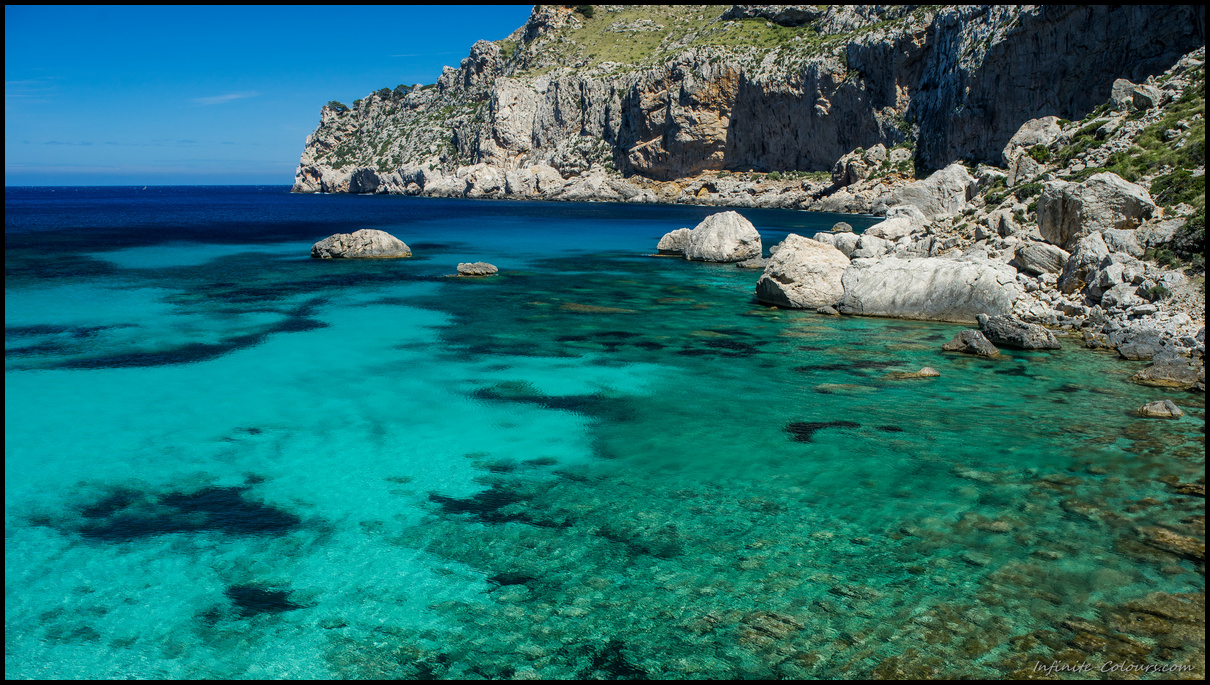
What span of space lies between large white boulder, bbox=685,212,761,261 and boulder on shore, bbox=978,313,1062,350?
19921 mm

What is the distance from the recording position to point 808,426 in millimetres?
13195

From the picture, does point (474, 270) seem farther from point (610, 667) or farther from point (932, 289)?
point (610, 667)

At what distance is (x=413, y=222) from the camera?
75.1 m

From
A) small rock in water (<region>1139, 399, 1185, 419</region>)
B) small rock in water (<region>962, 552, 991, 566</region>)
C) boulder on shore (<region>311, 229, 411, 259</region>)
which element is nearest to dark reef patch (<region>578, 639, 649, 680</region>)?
small rock in water (<region>962, 552, 991, 566</region>)

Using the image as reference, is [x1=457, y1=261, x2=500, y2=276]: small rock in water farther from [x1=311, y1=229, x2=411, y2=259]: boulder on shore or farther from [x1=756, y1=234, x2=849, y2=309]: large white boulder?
[x1=756, y1=234, x2=849, y2=309]: large white boulder

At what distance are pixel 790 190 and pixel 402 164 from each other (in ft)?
350

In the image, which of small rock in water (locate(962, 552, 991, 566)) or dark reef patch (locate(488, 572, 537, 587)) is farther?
small rock in water (locate(962, 552, 991, 566))

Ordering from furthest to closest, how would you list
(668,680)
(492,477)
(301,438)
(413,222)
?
(413,222)
(301,438)
(492,477)
(668,680)

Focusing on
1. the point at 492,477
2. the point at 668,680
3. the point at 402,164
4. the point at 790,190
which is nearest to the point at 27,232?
the point at 492,477

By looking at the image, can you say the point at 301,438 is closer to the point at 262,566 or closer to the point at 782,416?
the point at 262,566

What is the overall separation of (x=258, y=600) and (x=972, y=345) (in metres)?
16.2

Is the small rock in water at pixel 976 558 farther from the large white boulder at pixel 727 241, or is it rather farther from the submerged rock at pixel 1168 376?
the large white boulder at pixel 727 241

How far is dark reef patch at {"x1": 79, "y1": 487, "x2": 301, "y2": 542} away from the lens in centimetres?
934

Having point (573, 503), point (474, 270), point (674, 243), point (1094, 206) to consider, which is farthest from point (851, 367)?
point (674, 243)
